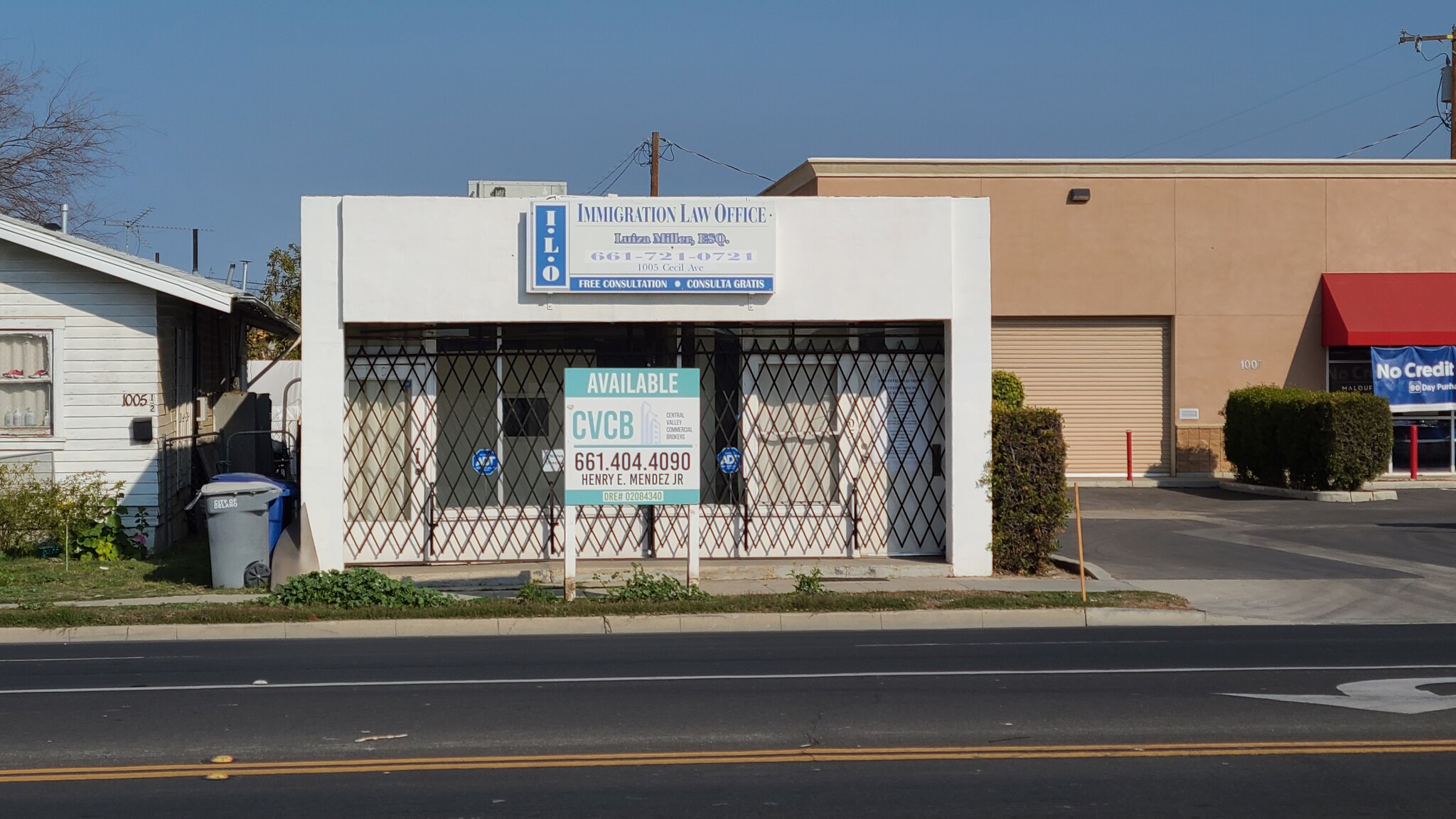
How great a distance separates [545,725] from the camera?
28.0 feet

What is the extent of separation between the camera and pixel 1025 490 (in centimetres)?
1658

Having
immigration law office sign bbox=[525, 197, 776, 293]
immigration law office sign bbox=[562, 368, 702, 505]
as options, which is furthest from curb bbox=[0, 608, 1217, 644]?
immigration law office sign bbox=[525, 197, 776, 293]

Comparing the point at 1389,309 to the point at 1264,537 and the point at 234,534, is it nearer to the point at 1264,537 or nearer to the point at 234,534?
the point at 1264,537

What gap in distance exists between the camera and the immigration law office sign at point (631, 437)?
14742 millimetres

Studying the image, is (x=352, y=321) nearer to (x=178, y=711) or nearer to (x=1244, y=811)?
(x=178, y=711)

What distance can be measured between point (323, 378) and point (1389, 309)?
924 inches

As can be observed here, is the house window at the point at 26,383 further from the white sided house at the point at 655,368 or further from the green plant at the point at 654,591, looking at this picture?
the green plant at the point at 654,591

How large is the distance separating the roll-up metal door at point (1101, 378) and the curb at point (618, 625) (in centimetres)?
1645

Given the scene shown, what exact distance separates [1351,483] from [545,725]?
69.5ft

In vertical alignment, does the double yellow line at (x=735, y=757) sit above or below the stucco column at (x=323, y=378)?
below

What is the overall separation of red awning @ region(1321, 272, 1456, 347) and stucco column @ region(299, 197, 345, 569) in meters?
22.1

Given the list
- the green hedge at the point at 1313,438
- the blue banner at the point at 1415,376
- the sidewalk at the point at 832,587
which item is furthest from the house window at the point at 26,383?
the blue banner at the point at 1415,376

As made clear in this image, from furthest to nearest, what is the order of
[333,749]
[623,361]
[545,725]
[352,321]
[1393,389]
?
[1393,389] → [623,361] → [352,321] → [545,725] → [333,749]

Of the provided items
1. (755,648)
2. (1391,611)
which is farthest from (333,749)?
(1391,611)
